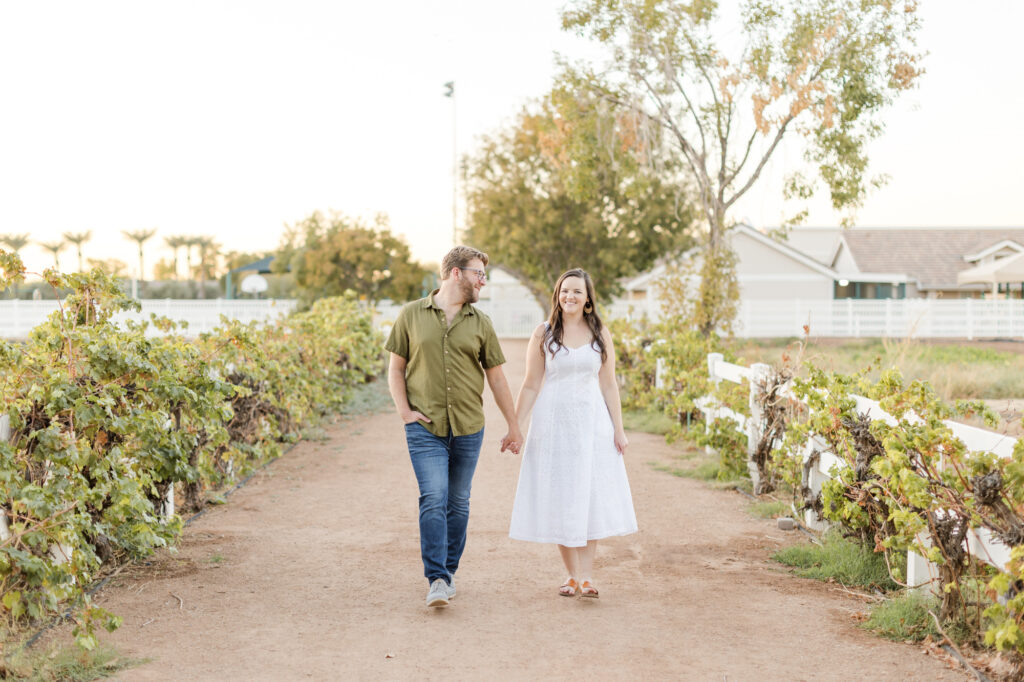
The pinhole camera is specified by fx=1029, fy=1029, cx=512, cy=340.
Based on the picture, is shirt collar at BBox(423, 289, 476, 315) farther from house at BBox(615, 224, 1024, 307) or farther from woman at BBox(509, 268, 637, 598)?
house at BBox(615, 224, 1024, 307)

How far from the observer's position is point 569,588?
5.77 meters

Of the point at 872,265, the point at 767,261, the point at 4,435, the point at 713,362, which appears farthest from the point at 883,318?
the point at 4,435

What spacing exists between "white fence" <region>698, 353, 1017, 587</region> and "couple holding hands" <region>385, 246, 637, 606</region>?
1567 millimetres

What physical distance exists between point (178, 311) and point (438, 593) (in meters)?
43.2

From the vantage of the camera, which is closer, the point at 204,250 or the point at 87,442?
the point at 87,442

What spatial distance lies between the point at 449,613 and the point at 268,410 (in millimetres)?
5038

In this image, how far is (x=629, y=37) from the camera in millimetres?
22281

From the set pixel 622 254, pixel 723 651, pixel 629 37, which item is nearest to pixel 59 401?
pixel 723 651

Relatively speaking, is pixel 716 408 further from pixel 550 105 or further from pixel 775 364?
pixel 550 105

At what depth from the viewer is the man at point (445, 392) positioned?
5453 millimetres

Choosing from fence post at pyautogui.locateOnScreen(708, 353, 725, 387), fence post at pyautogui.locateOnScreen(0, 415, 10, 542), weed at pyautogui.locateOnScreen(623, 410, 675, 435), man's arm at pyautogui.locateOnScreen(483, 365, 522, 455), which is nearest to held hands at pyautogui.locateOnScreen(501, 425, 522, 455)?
man's arm at pyautogui.locateOnScreen(483, 365, 522, 455)

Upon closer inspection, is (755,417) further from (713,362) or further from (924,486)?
(924,486)

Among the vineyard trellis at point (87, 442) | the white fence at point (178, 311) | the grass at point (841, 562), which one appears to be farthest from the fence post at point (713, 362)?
the white fence at point (178, 311)

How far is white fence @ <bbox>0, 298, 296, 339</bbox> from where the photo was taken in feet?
137
